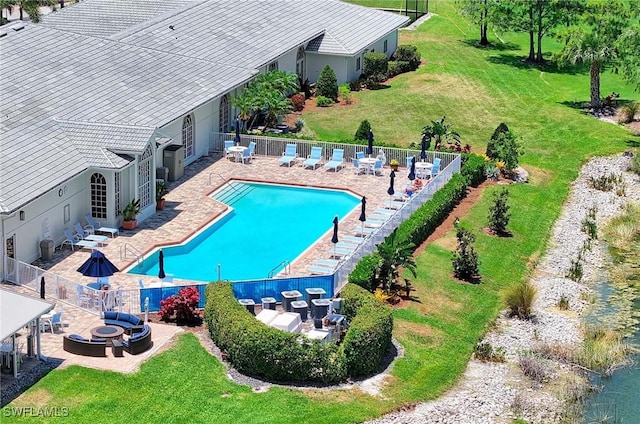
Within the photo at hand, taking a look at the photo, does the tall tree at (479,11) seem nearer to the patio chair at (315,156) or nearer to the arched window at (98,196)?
the patio chair at (315,156)

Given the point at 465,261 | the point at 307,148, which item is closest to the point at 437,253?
the point at 465,261

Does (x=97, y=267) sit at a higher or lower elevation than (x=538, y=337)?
higher

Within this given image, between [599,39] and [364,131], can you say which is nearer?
[364,131]

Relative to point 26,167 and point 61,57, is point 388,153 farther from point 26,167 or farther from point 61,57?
point 26,167

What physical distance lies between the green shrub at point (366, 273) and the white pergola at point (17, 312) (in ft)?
33.4

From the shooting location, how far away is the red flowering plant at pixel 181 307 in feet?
118

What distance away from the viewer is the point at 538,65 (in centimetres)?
7644

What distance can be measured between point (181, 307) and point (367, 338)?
6.21 meters

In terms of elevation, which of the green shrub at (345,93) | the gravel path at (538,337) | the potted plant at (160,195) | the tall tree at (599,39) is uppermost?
the tall tree at (599,39)

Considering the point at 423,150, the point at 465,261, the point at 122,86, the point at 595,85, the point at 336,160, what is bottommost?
the point at 465,261

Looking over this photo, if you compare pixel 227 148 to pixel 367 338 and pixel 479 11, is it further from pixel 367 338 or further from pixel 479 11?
pixel 479 11

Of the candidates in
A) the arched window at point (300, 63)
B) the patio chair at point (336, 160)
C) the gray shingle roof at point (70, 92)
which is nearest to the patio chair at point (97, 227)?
the gray shingle roof at point (70, 92)

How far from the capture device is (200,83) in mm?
54000

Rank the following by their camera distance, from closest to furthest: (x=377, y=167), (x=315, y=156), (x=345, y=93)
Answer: (x=377, y=167), (x=315, y=156), (x=345, y=93)
